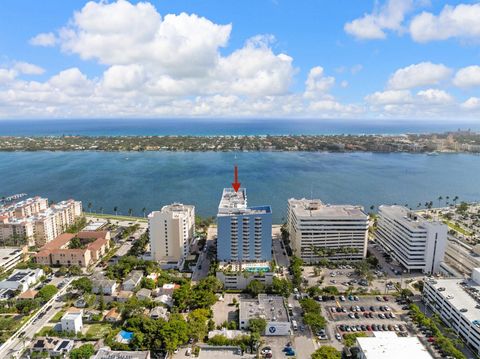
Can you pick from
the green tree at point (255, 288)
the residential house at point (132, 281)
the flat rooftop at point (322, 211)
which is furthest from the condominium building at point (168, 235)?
the flat rooftop at point (322, 211)

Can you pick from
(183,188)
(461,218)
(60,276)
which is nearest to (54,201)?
(183,188)

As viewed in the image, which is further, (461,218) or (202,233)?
(461,218)

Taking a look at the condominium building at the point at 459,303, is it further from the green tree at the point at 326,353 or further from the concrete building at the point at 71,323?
the concrete building at the point at 71,323

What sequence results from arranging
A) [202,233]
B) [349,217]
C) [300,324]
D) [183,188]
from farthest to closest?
[183,188] → [202,233] → [349,217] → [300,324]

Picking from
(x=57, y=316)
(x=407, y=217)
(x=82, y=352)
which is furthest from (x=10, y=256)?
(x=407, y=217)

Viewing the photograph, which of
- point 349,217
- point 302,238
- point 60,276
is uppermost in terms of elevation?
point 349,217

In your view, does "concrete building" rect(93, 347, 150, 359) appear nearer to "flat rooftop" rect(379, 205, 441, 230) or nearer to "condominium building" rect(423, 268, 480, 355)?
"condominium building" rect(423, 268, 480, 355)

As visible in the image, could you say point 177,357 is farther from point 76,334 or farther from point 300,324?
point 300,324

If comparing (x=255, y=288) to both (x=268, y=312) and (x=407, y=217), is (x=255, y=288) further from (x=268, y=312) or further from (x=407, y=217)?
(x=407, y=217)
